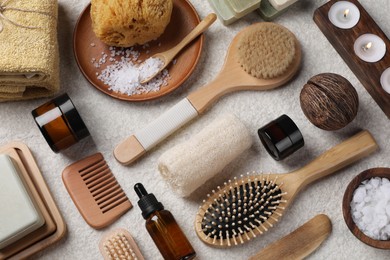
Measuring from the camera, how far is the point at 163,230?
0.94 meters

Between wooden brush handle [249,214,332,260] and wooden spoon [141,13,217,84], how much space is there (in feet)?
1.10

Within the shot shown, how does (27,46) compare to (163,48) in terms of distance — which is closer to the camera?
(27,46)

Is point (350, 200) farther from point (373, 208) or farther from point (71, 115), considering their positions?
point (71, 115)

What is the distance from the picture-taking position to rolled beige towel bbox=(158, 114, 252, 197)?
36.8 inches

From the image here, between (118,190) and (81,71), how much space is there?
0.20 meters

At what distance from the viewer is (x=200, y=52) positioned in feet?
3.34

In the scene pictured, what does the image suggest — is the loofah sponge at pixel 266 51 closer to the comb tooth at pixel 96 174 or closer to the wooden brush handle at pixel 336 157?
the wooden brush handle at pixel 336 157

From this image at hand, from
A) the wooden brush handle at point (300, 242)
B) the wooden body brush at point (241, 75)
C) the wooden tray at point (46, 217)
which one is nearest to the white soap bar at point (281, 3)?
the wooden body brush at point (241, 75)

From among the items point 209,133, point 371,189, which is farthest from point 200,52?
point 371,189

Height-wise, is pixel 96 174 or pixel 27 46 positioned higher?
pixel 27 46

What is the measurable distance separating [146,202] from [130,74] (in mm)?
222

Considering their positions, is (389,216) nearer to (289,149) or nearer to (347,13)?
(289,149)

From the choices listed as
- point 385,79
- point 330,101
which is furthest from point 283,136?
point 385,79

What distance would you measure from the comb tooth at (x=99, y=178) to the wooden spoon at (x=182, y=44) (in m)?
0.16
